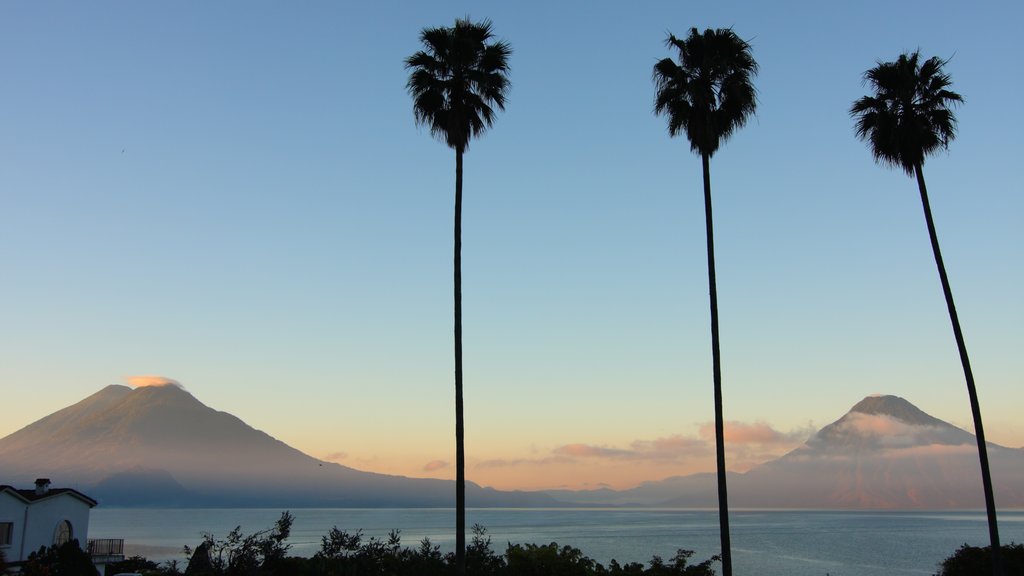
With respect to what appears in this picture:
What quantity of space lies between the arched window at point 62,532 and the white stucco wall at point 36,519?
0.54ft

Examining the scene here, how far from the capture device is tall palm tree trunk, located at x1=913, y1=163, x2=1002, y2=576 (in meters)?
26.2

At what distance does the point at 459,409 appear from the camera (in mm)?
23906

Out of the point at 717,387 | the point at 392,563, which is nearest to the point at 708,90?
the point at 717,387

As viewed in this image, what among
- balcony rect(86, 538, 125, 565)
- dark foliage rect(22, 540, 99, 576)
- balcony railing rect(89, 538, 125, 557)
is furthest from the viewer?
balcony railing rect(89, 538, 125, 557)

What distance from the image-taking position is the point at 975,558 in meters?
31.3

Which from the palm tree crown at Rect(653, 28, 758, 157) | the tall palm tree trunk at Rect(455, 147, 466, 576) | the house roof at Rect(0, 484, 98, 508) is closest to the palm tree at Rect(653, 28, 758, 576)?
the palm tree crown at Rect(653, 28, 758, 157)

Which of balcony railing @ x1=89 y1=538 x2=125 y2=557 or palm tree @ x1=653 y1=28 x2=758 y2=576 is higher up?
palm tree @ x1=653 y1=28 x2=758 y2=576

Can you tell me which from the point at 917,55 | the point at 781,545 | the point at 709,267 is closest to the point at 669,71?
the point at 709,267

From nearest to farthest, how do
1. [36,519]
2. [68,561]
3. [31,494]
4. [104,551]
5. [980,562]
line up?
1. [980,562]
2. [68,561]
3. [36,519]
4. [31,494]
5. [104,551]

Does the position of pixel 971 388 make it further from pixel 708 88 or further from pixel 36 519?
pixel 36 519

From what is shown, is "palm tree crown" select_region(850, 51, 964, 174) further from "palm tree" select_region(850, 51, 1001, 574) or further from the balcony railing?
the balcony railing

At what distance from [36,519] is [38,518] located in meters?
0.13

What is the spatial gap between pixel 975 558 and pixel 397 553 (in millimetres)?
21899

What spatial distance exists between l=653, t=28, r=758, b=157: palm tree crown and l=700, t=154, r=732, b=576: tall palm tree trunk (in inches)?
37.0
